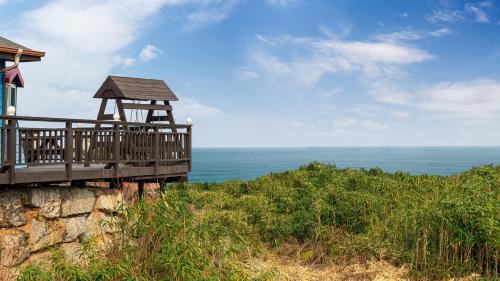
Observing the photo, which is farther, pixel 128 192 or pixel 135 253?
pixel 128 192

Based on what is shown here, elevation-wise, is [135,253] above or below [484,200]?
below

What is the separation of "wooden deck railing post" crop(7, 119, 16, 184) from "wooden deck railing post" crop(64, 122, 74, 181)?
4.08 feet

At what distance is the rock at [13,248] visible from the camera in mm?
10836

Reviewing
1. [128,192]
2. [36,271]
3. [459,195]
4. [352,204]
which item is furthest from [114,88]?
[459,195]

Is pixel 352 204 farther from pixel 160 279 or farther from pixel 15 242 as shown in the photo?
pixel 15 242

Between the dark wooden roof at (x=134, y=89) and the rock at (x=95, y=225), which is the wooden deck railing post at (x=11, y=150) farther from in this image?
the dark wooden roof at (x=134, y=89)

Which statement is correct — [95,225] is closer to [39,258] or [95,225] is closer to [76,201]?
[76,201]

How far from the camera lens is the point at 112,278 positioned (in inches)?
368

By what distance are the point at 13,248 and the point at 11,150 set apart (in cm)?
219

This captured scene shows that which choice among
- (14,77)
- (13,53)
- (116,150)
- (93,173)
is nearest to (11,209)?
(93,173)

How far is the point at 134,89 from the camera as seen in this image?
1530cm

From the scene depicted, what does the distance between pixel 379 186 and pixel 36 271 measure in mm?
13774

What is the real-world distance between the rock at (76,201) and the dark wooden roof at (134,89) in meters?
3.46

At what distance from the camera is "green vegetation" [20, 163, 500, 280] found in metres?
9.87
